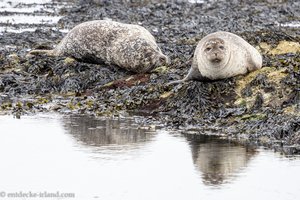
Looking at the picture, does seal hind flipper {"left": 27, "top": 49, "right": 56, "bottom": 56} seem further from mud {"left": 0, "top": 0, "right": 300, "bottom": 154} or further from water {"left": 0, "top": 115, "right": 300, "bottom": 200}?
water {"left": 0, "top": 115, "right": 300, "bottom": 200}

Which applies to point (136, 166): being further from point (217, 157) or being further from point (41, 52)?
point (41, 52)

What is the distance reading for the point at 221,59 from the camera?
11633mm

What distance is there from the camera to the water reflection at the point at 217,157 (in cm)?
795

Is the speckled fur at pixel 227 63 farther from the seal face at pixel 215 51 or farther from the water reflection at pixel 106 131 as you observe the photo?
the water reflection at pixel 106 131

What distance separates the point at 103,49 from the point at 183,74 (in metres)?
2.41

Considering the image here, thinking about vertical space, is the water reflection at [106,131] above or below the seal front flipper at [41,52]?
below

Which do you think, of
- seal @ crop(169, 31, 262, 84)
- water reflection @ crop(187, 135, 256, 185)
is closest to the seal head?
seal @ crop(169, 31, 262, 84)

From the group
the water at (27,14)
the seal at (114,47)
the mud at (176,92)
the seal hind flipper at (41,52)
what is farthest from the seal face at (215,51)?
the water at (27,14)

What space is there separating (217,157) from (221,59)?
3077mm

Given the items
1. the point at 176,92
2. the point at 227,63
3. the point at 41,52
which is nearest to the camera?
the point at 227,63

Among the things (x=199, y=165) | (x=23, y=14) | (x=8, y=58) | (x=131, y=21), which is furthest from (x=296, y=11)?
(x=199, y=165)

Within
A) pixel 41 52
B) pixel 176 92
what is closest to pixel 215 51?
pixel 176 92

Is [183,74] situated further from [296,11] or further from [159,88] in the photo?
[296,11]

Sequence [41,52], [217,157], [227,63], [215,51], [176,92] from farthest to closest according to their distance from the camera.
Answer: [41,52] < [176,92] < [227,63] < [215,51] < [217,157]
